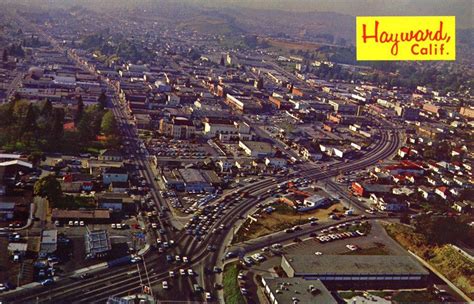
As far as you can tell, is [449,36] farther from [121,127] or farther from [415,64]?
[415,64]

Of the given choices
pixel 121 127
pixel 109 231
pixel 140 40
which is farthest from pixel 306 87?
pixel 109 231

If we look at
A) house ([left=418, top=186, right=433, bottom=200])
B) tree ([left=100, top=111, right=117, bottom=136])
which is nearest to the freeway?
tree ([left=100, top=111, right=117, bottom=136])

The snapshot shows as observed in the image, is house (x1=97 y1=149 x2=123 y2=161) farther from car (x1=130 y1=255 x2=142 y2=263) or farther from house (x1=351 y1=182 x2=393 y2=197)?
house (x1=351 y1=182 x2=393 y2=197)

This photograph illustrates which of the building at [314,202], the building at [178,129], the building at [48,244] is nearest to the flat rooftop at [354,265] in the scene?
the building at [314,202]

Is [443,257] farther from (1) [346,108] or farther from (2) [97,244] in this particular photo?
(1) [346,108]

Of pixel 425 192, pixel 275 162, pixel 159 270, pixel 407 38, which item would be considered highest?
pixel 407 38

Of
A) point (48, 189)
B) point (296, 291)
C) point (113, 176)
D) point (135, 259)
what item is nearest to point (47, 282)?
point (135, 259)

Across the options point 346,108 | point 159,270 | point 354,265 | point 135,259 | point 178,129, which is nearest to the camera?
point 159,270
